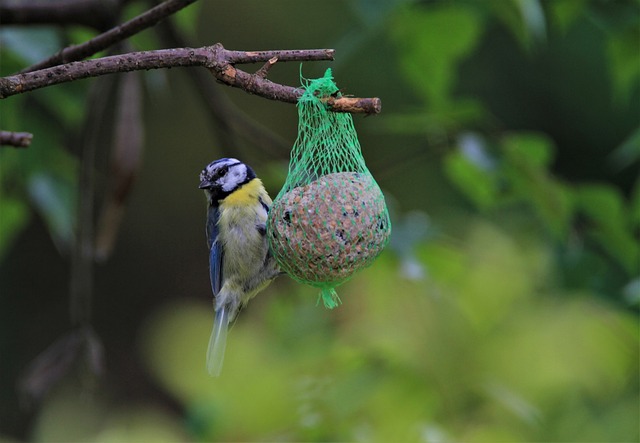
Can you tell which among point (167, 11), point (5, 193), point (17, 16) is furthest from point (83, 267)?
point (167, 11)

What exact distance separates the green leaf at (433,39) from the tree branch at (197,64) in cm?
100

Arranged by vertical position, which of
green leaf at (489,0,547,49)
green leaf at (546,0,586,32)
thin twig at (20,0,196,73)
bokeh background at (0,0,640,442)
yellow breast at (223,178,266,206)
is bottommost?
bokeh background at (0,0,640,442)

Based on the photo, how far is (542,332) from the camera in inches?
89.8

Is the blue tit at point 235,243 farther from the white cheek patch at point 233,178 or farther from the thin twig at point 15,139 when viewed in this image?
the thin twig at point 15,139

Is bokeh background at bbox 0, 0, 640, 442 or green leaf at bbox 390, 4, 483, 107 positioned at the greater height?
green leaf at bbox 390, 4, 483, 107

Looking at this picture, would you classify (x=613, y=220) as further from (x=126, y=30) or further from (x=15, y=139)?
(x=15, y=139)

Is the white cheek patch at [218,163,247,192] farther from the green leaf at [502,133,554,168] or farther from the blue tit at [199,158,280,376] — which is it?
the green leaf at [502,133,554,168]

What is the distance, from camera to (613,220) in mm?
2424

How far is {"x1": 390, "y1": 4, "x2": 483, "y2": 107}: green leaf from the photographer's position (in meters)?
2.23

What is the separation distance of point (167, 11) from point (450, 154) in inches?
47.0

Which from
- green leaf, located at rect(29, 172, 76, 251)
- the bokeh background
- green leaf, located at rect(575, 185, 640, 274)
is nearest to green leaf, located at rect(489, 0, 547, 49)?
the bokeh background

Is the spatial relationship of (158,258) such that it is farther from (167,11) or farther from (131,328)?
(167,11)

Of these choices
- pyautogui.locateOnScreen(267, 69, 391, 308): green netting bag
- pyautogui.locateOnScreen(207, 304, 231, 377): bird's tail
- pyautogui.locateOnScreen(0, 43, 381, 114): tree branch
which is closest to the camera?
pyautogui.locateOnScreen(0, 43, 381, 114): tree branch

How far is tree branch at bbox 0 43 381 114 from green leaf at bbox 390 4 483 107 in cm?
100
